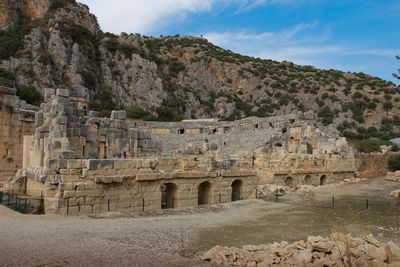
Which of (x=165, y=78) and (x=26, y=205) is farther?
(x=165, y=78)

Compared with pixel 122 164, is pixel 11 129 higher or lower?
higher

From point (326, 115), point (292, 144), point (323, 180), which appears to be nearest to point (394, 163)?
point (323, 180)

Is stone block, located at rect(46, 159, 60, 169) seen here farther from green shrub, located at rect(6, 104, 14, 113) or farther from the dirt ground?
green shrub, located at rect(6, 104, 14, 113)

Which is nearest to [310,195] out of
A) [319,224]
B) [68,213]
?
[319,224]

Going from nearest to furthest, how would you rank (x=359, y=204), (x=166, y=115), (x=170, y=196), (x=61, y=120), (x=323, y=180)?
(x=359, y=204) → (x=170, y=196) → (x=61, y=120) → (x=323, y=180) → (x=166, y=115)

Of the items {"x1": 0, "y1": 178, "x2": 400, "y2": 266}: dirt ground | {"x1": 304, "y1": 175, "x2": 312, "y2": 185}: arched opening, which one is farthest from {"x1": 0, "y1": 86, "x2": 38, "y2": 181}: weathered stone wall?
{"x1": 304, "y1": 175, "x2": 312, "y2": 185}: arched opening

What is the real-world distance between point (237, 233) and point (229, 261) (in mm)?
2345

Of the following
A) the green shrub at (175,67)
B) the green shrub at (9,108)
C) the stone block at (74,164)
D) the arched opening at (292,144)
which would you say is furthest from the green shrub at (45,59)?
the stone block at (74,164)

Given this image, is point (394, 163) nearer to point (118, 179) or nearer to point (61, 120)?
point (118, 179)

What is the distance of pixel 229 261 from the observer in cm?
587

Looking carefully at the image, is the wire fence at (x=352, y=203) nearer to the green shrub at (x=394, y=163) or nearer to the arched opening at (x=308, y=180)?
the arched opening at (x=308, y=180)

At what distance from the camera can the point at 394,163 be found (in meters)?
25.2

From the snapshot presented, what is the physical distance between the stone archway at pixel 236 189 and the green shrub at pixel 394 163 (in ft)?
52.0

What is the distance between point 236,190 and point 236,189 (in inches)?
2.3
